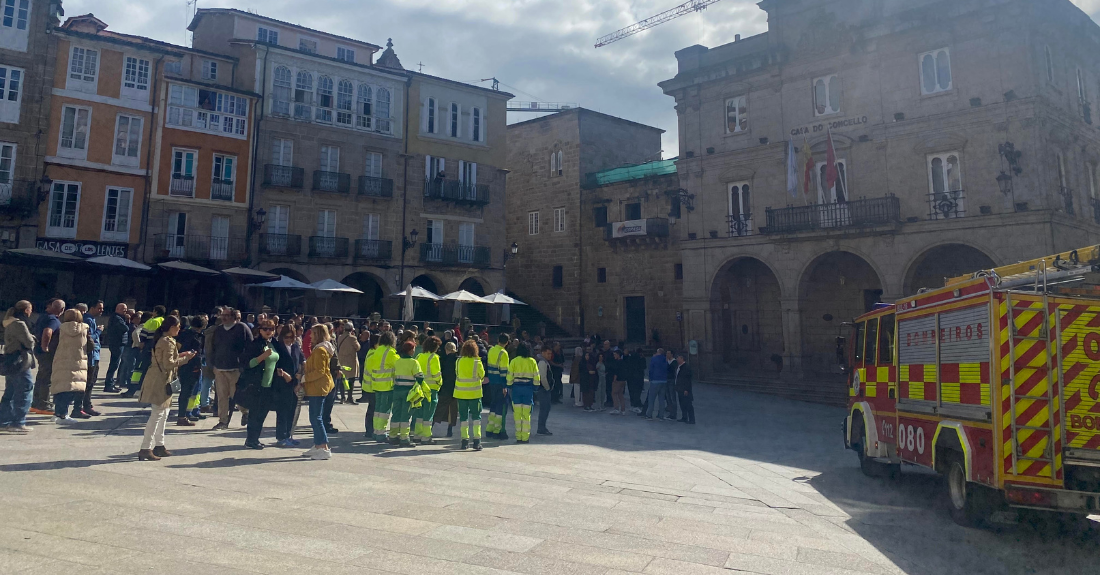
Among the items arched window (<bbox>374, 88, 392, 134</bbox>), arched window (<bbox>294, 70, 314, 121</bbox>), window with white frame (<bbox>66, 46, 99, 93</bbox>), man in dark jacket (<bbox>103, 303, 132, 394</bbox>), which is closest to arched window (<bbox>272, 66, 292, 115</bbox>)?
arched window (<bbox>294, 70, 314, 121</bbox>)

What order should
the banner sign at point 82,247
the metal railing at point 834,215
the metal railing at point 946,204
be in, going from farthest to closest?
1. the banner sign at point 82,247
2. the metal railing at point 834,215
3. the metal railing at point 946,204

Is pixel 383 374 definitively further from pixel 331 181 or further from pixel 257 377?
pixel 331 181

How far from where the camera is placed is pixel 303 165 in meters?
29.2

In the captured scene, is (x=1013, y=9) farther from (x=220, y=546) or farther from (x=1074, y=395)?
(x=220, y=546)

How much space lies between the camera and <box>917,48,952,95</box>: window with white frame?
890 inches

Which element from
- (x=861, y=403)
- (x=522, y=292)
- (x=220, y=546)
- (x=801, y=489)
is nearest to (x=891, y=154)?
(x=861, y=403)

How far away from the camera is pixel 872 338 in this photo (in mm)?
10484

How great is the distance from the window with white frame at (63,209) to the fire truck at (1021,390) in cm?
2885

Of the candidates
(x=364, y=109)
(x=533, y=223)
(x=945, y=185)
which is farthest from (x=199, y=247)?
(x=945, y=185)

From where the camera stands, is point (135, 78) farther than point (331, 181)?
No

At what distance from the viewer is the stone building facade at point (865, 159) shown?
2128 cm

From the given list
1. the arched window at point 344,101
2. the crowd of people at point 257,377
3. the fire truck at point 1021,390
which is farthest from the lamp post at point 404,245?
the fire truck at point 1021,390

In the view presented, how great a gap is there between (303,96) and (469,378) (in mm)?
24222

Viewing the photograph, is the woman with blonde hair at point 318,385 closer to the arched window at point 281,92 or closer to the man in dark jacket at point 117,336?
the man in dark jacket at point 117,336
